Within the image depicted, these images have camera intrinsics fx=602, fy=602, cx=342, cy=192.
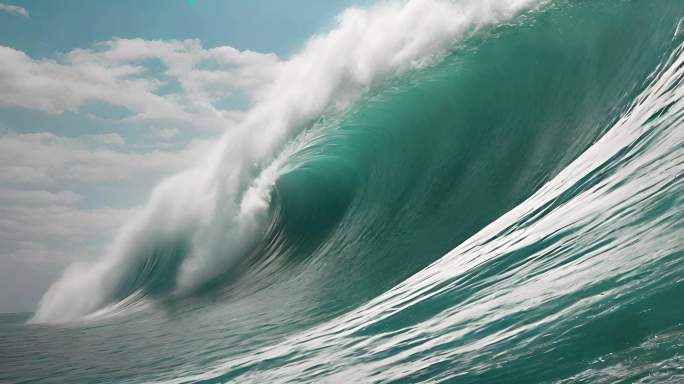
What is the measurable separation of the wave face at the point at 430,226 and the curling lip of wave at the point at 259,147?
48 mm

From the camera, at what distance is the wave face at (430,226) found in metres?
2.95

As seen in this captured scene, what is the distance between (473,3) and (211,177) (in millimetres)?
6231

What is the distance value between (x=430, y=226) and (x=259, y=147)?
5915 mm

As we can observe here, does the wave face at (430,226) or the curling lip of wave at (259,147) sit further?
the curling lip of wave at (259,147)

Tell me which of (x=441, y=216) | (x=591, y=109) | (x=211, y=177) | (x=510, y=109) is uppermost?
(x=211, y=177)

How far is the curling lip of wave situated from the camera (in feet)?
35.4

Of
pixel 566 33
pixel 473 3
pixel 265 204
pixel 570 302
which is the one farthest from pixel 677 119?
pixel 265 204

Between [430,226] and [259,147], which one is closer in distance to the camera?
[430,226]

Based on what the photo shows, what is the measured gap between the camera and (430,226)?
289 inches

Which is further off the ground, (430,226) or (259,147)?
(259,147)

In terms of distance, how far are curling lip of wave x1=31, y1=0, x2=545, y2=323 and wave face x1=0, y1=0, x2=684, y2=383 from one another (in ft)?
0.16

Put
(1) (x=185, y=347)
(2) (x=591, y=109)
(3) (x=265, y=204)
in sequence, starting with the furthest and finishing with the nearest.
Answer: (3) (x=265, y=204) < (2) (x=591, y=109) < (1) (x=185, y=347)

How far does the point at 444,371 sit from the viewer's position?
115 inches

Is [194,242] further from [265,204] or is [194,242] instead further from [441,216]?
[441,216]
